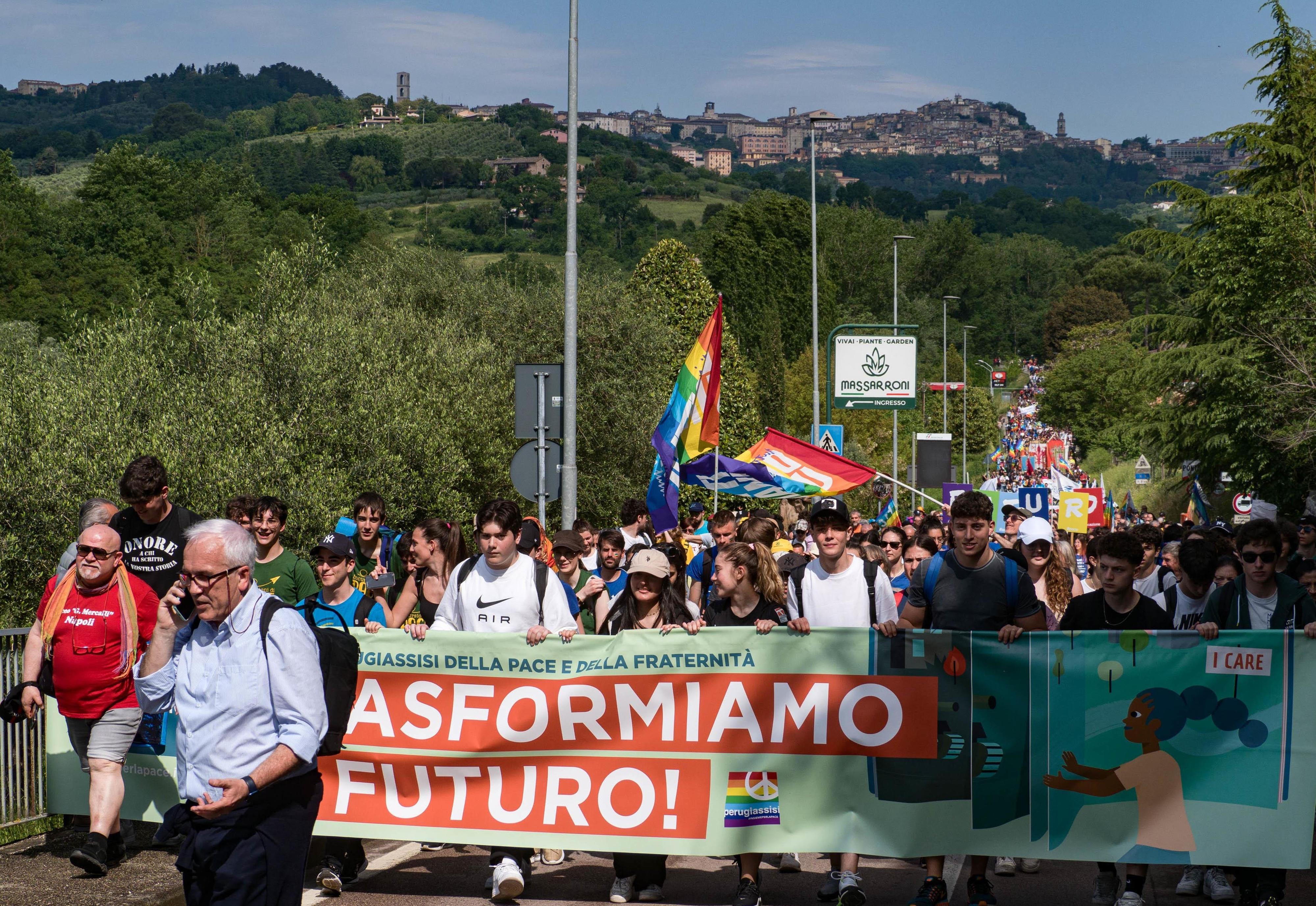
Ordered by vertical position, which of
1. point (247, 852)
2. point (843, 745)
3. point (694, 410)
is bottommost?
point (843, 745)

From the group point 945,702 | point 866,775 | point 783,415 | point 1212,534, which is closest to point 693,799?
point 866,775

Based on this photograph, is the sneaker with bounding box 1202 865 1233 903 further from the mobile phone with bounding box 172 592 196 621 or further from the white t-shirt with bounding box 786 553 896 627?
the mobile phone with bounding box 172 592 196 621

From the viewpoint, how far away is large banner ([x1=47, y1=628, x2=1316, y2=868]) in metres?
6.46

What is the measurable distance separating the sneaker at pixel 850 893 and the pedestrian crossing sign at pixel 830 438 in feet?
59.1

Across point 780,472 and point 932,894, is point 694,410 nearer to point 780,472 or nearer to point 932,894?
point 780,472

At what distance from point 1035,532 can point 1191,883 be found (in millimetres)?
2641

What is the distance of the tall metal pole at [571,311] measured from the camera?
14.6 metres

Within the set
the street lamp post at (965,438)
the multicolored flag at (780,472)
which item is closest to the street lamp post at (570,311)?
the multicolored flag at (780,472)

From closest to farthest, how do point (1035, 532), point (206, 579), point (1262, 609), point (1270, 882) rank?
point (206, 579), point (1270, 882), point (1262, 609), point (1035, 532)

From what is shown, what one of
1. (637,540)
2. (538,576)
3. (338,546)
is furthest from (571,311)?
(538,576)

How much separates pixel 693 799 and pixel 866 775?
836 millimetres

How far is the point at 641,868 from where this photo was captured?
681 cm

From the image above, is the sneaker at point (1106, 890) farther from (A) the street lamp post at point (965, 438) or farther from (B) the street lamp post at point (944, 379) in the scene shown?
A: (A) the street lamp post at point (965, 438)

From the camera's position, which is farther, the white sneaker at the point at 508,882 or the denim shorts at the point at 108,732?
the denim shorts at the point at 108,732
